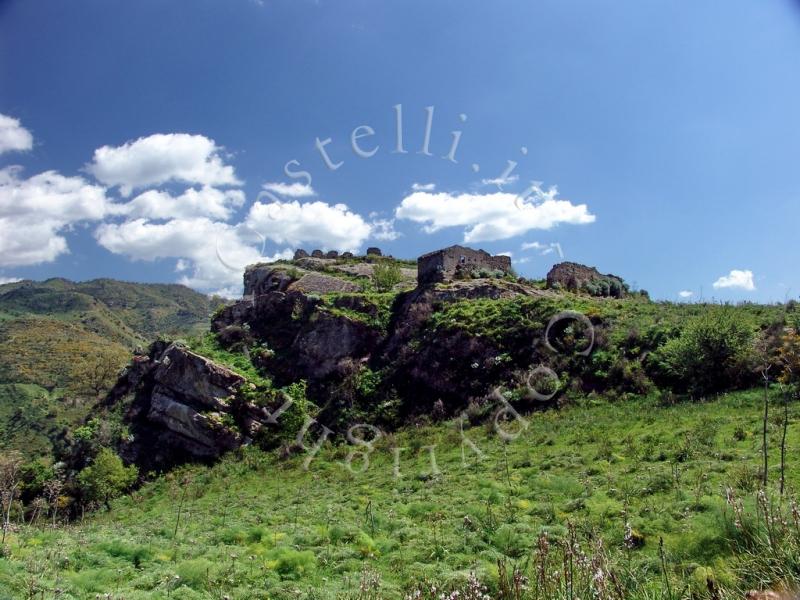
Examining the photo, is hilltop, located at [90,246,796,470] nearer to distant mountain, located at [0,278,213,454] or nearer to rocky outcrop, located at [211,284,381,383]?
rocky outcrop, located at [211,284,381,383]

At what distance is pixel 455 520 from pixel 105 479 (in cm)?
2049

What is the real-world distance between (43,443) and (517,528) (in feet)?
236

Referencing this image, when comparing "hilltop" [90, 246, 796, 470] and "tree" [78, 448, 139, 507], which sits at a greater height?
"hilltop" [90, 246, 796, 470]

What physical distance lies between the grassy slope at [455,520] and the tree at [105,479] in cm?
814

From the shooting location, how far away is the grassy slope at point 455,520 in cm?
697

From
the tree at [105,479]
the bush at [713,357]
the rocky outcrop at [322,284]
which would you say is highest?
the rocky outcrop at [322,284]

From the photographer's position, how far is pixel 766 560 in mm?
4660

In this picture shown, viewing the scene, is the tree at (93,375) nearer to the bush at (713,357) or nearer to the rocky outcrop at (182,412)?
the rocky outcrop at (182,412)

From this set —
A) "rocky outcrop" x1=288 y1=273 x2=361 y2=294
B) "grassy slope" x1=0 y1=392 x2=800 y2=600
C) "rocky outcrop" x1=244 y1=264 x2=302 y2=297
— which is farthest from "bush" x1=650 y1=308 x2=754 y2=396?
"rocky outcrop" x1=244 y1=264 x2=302 y2=297

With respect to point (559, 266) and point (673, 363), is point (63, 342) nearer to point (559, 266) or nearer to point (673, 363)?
point (559, 266)

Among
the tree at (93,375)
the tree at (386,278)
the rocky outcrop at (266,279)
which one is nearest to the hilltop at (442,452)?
the tree at (386,278)

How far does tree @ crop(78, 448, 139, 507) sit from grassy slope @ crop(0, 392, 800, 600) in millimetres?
8142

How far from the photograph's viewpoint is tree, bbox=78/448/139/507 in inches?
928

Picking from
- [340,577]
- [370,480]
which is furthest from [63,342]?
[340,577]
